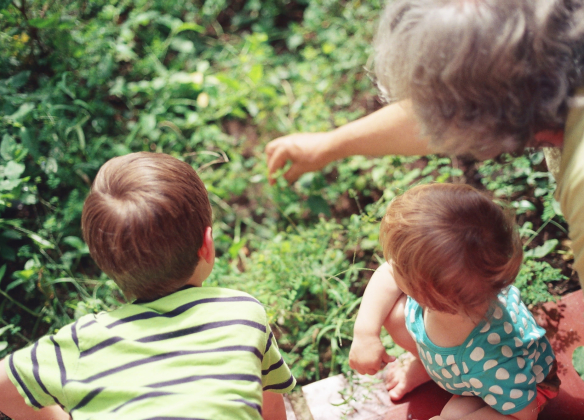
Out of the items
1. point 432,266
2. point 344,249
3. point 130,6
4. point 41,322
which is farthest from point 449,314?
point 130,6

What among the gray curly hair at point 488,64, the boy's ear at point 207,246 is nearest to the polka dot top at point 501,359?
the gray curly hair at point 488,64

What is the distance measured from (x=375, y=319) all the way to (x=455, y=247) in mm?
Result: 414

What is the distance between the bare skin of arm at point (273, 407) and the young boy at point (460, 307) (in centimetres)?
25

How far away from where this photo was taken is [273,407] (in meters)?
1.37

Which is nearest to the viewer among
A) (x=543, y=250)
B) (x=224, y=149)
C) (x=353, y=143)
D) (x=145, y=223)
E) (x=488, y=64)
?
(x=488, y=64)

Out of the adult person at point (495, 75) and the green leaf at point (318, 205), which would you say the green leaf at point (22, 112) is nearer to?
the green leaf at point (318, 205)

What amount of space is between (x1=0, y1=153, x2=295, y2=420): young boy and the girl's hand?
0.32m

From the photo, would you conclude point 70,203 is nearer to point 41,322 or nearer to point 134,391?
point 41,322

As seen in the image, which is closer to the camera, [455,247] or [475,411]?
[455,247]

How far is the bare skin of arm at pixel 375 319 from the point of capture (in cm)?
133

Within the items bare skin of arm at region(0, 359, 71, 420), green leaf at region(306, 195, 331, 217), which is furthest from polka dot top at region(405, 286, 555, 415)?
bare skin of arm at region(0, 359, 71, 420)

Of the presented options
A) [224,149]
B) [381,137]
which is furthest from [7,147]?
[381,137]

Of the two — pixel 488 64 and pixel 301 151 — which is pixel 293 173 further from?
pixel 488 64

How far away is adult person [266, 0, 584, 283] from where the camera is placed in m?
0.89
